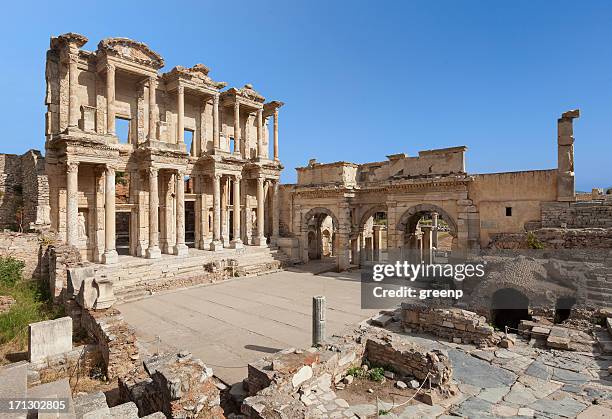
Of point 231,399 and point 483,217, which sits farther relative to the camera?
point 483,217

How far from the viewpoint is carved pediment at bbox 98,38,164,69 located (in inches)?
664

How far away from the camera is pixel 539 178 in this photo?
1516cm

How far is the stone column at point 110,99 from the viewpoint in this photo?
1683 cm

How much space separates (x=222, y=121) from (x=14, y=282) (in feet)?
48.3

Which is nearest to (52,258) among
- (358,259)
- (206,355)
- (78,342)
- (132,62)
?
(78,342)

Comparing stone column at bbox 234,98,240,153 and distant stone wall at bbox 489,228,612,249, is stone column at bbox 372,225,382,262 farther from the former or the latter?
stone column at bbox 234,98,240,153

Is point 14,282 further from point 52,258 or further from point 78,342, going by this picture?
point 78,342

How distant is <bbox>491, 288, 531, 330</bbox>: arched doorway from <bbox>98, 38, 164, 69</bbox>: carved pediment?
19742 millimetres

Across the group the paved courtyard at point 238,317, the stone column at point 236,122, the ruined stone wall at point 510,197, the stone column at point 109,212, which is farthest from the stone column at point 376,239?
the stone column at point 109,212

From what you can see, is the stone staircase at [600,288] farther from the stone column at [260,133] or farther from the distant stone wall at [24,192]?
the distant stone wall at [24,192]

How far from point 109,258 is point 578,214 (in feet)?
69.1

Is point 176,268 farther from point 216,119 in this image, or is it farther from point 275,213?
point 216,119

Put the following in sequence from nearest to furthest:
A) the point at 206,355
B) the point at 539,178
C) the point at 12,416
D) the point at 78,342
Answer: the point at 12,416 < the point at 206,355 < the point at 78,342 < the point at 539,178

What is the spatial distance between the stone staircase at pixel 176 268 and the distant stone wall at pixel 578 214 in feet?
47.3
